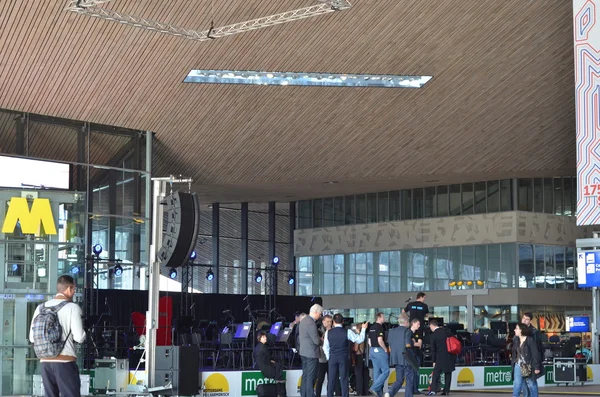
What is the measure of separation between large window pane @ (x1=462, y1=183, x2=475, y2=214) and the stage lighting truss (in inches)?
622

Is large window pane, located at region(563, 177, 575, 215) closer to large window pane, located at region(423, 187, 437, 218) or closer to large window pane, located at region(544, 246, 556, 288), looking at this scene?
large window pane, located at region(544, 246, 556, 288)

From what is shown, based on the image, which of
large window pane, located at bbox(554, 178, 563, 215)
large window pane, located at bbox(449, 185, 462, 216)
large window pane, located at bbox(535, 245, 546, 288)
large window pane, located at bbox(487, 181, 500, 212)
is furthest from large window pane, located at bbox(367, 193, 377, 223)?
large window pane, located at bbox(554, 178, 563, 215)

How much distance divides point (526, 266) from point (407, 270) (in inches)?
172

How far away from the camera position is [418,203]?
1388 inches

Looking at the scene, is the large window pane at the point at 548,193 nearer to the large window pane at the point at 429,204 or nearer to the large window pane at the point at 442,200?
the large window pane at the point at 442,200

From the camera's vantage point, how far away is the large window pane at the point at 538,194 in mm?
33531

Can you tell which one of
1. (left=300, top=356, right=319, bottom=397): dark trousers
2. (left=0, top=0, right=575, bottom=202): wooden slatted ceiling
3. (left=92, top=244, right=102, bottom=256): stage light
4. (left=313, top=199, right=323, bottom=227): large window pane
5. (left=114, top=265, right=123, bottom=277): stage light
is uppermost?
(left=0, top=0, right=575, bottom=202): wooden slatted ceiling

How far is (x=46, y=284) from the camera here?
18.6m

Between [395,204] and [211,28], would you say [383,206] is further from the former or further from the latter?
[211,28]

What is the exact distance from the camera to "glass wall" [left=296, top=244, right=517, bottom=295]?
33.5 metres

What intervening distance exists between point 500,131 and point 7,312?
13944 mm

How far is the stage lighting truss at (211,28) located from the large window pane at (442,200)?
1608cm

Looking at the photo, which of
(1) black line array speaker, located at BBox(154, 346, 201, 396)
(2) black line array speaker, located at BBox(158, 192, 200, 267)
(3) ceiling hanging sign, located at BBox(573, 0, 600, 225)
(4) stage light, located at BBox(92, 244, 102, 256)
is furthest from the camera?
(4) stage light, located at BBox(92, 244, 102, 256)

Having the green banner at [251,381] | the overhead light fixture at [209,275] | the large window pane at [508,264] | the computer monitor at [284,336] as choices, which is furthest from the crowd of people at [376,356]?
the overhead light fixture at [209,275]
